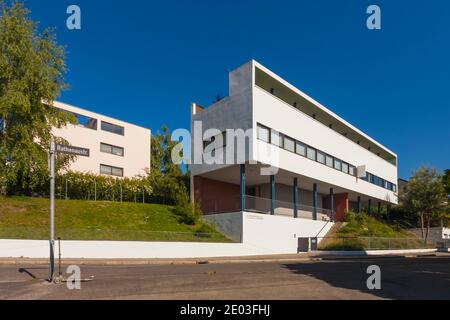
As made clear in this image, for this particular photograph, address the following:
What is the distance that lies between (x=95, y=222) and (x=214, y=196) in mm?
11557

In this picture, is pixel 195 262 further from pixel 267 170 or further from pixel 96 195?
pixel 96 195

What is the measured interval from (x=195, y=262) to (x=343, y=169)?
25.7 metres

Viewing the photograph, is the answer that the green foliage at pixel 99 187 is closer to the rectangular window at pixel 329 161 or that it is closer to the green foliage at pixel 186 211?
the green foliage at pixel 186 211

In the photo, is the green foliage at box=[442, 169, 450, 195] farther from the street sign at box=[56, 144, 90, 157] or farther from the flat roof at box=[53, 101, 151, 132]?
the street sign at box=[56, 144, 90, 157]

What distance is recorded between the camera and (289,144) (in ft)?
106

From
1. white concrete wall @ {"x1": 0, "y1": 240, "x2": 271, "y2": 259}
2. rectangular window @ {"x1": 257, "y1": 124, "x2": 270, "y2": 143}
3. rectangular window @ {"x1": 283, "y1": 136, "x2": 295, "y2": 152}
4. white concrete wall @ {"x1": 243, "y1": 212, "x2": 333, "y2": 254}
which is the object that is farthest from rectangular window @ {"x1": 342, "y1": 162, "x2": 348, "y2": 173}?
white concrete wall @ {"x1": 0, "y1": 240, "x2": 271, "y2": 259}

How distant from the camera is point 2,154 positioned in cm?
2538

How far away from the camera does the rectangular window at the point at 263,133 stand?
2898 cm

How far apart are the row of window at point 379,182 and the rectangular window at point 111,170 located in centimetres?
2742

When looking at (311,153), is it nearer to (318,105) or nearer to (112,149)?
(318,105)

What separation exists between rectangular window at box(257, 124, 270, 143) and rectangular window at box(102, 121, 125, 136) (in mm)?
21520

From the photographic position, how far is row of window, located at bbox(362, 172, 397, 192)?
48194 millimetres

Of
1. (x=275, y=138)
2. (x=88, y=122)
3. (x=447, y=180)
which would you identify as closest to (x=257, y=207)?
(x=275, y=138)

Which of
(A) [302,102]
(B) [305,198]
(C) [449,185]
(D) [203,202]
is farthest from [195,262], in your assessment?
(C) [449,185]
